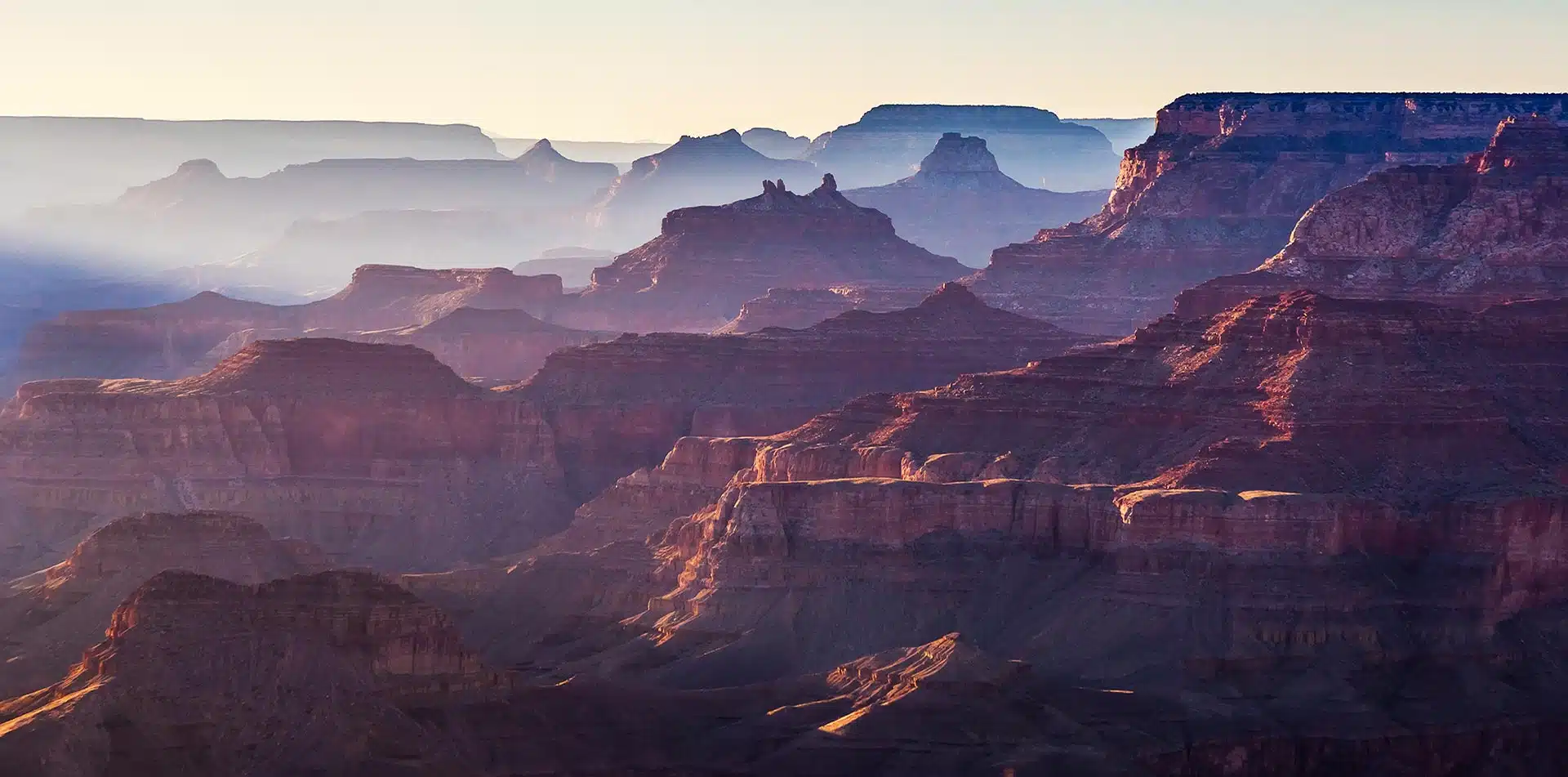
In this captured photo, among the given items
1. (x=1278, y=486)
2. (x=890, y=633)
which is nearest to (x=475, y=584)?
(x=890, y=633)

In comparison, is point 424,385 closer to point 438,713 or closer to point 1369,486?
point 1369,486

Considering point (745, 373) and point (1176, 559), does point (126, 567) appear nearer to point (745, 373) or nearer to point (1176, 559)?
point (1176, 559)

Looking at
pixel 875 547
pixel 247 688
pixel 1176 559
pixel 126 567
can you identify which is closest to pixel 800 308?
pixel 875 547

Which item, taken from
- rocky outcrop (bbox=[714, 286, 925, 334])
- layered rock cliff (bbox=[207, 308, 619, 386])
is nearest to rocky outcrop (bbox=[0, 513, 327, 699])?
layered rock cliff (bbox=[207, 308, 619, 386])

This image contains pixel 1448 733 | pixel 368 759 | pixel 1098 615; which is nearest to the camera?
pixel 368 759

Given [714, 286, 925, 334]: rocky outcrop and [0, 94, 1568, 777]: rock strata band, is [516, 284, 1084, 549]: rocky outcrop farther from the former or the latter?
[714, 286, 925, 334]: rocky outcrop

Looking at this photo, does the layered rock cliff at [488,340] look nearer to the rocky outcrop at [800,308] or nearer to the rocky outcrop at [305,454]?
the rocky outcrop at [800,308]
